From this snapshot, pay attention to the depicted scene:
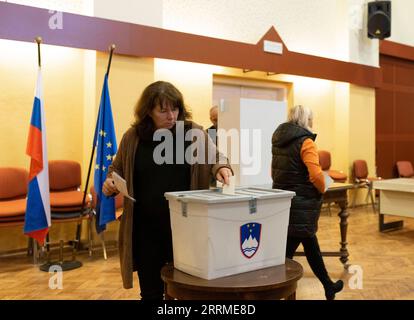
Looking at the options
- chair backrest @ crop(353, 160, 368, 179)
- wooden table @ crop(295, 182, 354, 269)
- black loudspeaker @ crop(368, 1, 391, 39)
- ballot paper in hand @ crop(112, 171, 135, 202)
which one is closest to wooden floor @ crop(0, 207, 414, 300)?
wooden table @ crop(295, 182, 354, 269)

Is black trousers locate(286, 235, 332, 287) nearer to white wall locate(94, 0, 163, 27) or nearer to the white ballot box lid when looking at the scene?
the white ballot box lid

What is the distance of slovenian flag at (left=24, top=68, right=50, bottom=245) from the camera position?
389 centimetres

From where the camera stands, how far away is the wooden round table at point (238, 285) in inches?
56.8

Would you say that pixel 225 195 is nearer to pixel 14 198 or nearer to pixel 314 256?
pixel 314 256

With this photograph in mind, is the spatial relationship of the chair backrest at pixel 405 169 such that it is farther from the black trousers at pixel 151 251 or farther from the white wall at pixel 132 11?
the black trousers at pixel 151 251

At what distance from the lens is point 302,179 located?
10.1 ft

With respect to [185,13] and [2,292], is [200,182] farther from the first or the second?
[185,13]

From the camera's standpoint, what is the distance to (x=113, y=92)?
5020mm

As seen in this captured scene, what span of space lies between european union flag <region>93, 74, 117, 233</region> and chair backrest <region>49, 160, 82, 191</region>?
26.4 inches

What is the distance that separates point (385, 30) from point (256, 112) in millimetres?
4412

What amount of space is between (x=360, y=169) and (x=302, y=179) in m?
5.15

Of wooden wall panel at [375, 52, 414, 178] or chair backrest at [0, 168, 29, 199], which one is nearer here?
chair backrest at [0, 168, 29, 199]

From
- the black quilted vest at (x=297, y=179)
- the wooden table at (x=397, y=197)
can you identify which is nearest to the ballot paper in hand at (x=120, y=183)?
the black quilted vest at (x=297, y=179)

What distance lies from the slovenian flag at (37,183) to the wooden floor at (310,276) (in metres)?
0.43
